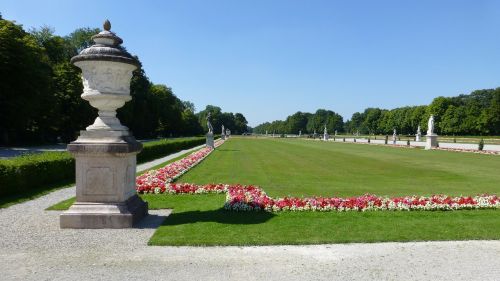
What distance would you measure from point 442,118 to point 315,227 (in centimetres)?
10506

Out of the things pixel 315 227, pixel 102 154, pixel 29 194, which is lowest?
pixel 29 194

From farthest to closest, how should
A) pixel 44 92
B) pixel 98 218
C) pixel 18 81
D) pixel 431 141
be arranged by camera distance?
pixel 431 141
pixel 44 92
pixel 18 81
pixel 98 218

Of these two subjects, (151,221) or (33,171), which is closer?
(151,221)

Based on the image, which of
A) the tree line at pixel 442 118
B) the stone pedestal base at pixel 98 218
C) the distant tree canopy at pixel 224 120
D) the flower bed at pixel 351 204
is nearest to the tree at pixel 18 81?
the stone pedestal base at pixel 98 218

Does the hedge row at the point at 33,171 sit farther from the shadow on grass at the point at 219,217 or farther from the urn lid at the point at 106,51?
the shadow on grass at the point at 219,217

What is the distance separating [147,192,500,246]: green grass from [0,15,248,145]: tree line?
111 feet

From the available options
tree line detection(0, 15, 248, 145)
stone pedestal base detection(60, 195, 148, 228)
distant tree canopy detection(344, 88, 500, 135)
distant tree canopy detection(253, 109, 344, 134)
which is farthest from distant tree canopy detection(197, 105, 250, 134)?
stone pedestal base detection(60, 195, 148, 228)

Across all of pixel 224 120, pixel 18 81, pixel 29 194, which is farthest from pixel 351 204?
pixel 224 120

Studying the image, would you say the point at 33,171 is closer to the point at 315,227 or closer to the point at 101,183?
the point at 101,183

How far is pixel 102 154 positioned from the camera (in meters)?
7.72

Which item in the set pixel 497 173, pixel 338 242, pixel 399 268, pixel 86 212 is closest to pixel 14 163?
pixel 86 212

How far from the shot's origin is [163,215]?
29.5 ft

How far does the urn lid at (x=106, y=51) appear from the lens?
768cm

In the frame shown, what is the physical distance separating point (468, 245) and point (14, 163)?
12.4 metres
